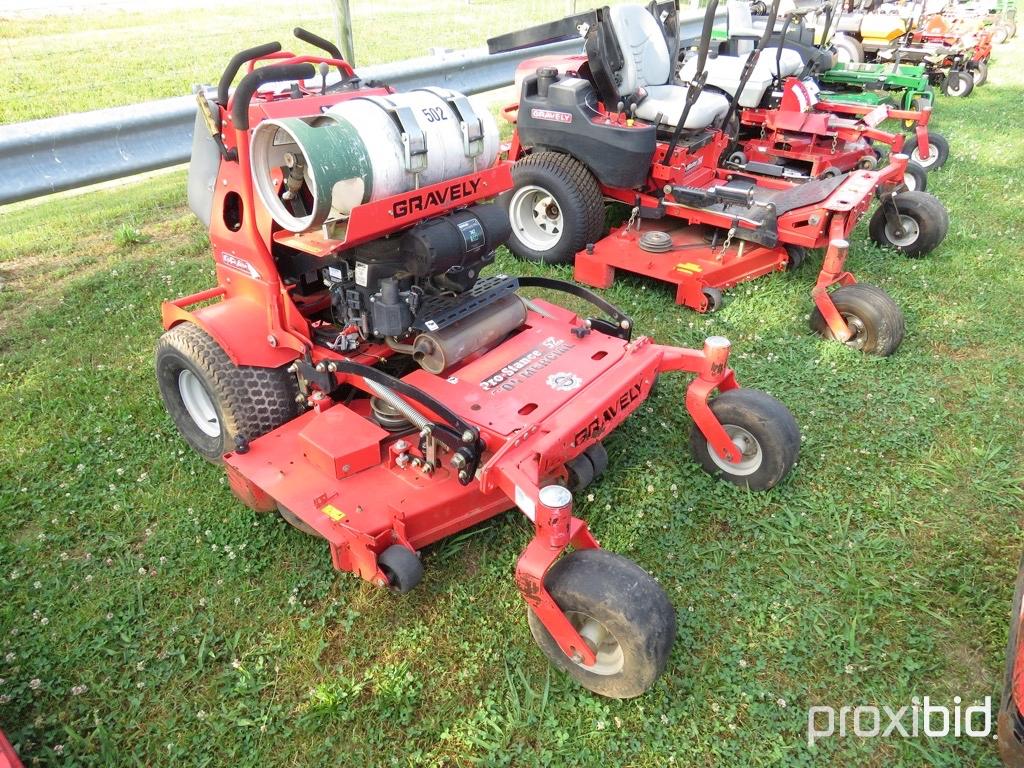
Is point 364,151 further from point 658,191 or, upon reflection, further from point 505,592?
point 658,191

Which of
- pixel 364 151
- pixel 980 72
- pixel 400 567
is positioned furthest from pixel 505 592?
pixel 980 72

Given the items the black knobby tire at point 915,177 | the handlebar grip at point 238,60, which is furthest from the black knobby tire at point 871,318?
the handlebar grip at point 238,60

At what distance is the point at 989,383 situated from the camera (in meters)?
4.41

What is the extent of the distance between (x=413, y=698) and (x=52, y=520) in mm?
2021

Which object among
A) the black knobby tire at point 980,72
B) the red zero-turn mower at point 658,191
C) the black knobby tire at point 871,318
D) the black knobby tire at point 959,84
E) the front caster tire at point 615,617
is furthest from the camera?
Result: the black knobby tire at point 980,72

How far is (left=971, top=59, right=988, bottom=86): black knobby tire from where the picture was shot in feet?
42.0

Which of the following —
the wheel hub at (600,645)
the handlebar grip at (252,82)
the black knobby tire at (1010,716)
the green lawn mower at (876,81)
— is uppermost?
the handlebar grip at (252,82)

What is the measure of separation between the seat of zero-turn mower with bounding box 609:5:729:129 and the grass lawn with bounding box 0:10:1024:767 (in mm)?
2130

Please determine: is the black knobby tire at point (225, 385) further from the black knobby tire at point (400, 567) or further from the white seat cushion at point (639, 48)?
the white seat cushion at point (639, 48)

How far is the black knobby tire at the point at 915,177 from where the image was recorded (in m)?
7.07

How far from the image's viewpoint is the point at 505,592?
3045mm

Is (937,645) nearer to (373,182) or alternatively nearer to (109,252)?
(373,182)
